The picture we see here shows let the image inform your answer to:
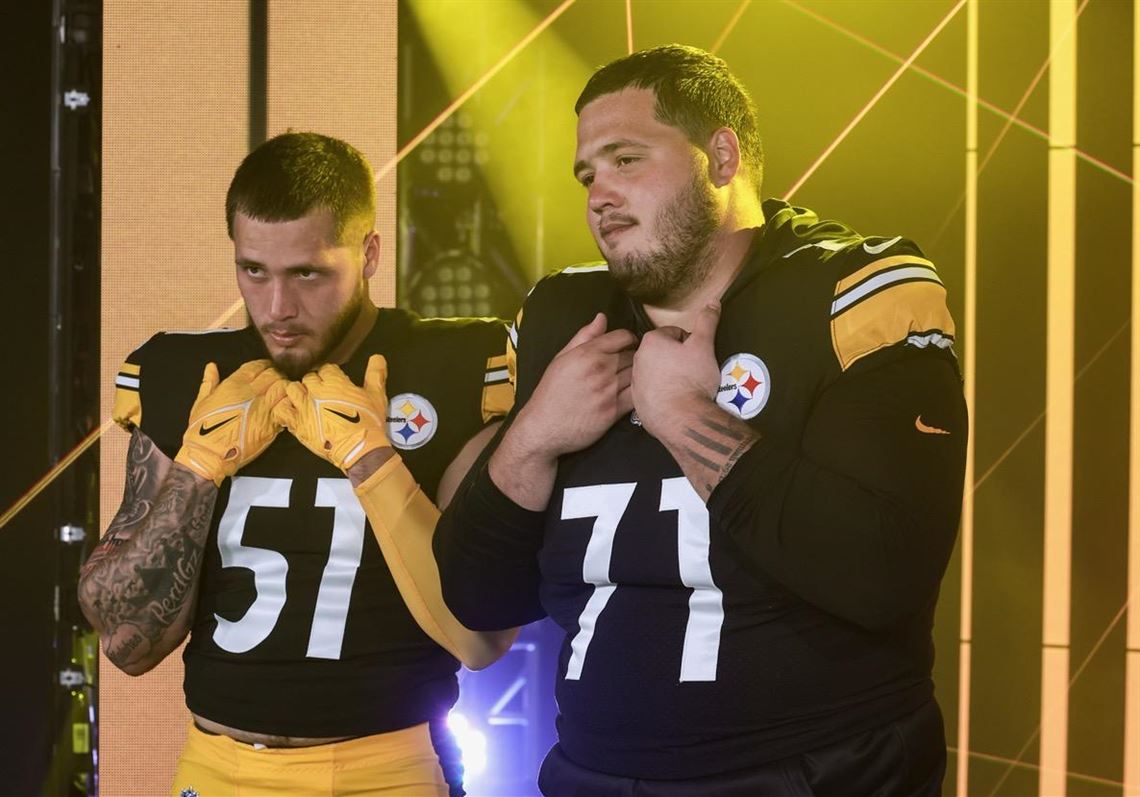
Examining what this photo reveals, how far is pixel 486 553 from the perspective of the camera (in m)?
1.57

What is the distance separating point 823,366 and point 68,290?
1809 mm

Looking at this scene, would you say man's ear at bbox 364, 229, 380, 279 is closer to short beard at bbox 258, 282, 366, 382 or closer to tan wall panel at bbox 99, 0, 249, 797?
short beard at bbox 258, 282, 366, 382

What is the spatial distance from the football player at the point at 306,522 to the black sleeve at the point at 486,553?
147 millimetres

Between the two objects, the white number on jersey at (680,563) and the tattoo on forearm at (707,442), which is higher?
the tattoo on forearm at (707,442)

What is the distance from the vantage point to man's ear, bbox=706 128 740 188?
1.59 m

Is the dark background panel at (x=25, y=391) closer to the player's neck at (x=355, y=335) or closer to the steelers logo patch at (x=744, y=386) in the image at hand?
the player's neck at (x=355, y=335)

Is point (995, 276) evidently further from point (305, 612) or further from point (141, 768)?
point (141, 768)

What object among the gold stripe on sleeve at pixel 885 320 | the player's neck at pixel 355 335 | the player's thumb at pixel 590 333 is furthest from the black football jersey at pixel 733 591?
the player's neck at pixel 355 335

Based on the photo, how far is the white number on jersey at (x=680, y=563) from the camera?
1402 millimetres

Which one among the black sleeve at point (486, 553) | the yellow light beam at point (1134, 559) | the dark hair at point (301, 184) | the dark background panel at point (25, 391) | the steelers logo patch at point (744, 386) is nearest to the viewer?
the steelers logo patch at point (744, 386)

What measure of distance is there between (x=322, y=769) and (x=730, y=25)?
1699mm

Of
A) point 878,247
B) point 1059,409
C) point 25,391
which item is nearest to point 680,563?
point 878,247

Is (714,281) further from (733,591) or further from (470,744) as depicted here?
(470,744)

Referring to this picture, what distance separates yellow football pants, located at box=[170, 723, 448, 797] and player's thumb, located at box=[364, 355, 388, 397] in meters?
0.52
